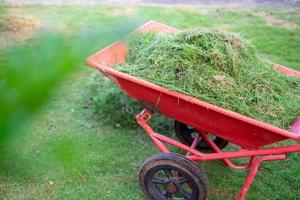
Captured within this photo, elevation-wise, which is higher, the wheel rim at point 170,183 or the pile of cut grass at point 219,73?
the pile of cut grass at point 219,73

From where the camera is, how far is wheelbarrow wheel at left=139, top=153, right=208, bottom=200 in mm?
2414

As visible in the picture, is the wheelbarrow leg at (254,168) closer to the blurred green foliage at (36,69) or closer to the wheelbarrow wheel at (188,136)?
the wheelbarrow wheel at (188,136)

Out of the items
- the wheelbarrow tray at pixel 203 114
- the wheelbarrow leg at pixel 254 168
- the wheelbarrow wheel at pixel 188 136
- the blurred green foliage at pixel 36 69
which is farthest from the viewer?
the wheelbarrow wheel at pixel 188 136

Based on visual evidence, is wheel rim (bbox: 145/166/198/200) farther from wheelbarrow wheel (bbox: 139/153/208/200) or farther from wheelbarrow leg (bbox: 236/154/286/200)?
wheelbarrow leg (bbox: 236/154/286/200)

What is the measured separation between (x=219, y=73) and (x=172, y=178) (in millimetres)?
713

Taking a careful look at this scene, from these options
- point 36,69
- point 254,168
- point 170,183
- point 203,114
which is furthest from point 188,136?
point 36,69

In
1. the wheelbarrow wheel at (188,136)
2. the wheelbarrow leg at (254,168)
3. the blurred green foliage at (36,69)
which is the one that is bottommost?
the wheelbarrow wheel at (188,136)

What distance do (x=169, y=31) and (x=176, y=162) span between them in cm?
113

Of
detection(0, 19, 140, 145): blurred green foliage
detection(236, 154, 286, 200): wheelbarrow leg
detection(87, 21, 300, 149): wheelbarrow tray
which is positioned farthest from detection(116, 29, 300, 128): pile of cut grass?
detection(0, 19, 140, 145): blurred green foliage

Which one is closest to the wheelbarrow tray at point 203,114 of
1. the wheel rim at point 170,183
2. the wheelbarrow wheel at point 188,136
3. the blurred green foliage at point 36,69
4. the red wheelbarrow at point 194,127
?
the red wheelbarrow at point 194,127

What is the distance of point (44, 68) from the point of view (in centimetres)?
66

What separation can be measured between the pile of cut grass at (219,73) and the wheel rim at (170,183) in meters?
0.52

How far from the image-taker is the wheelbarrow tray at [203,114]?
2.11 m

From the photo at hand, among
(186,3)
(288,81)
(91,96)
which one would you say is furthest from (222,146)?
(186,3)
